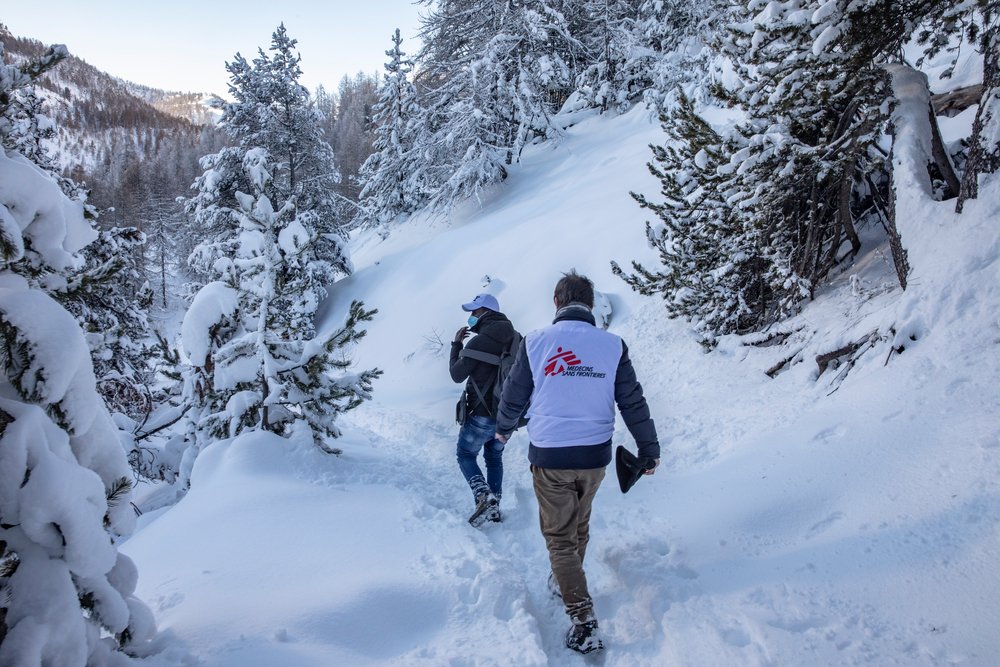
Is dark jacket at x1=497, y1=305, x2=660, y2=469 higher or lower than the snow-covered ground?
higher

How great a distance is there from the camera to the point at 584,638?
2.92 m

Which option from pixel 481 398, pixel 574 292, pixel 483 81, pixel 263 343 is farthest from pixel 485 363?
pixel 483 81

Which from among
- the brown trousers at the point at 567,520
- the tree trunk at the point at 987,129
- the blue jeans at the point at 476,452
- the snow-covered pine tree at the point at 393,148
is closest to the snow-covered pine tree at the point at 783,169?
the tree trunk at the point at 987,129

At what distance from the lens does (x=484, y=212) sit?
18078mm

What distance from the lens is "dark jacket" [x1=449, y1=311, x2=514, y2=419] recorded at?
184 inches

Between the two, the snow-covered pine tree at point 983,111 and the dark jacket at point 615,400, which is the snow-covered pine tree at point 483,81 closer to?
the snow-covered pine tree at point 983,111

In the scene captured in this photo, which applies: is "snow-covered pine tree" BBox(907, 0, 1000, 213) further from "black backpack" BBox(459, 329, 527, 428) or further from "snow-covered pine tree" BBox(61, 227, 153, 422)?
"snow-covered pine tree" BBox(61, 227, 153, 422)

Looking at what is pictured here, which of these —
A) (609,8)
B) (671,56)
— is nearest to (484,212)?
(671,56)

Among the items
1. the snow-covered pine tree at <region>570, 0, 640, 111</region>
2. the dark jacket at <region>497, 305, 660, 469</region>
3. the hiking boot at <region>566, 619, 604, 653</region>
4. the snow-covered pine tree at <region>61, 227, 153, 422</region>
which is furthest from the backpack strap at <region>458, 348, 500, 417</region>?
the snow-covered pine tree at <region>570, 0, 640, 111</region>

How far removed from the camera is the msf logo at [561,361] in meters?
3.09

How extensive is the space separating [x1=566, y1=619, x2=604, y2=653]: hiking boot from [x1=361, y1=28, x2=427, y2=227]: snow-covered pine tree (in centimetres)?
2048

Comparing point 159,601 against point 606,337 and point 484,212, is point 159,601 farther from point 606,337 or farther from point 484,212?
point 484,212

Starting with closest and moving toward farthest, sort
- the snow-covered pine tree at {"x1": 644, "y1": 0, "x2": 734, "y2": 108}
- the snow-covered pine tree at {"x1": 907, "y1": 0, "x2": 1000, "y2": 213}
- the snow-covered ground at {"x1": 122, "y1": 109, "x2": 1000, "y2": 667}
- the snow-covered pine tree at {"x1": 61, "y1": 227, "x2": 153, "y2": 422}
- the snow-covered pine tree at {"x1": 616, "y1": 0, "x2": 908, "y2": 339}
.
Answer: the snow-covered pine tree at {"x1": 61, "y1": 227, "x2": 153, "y2": 422}
the snow-covered ground at {"x1": 122, "y1": 109, "x2": 1000, "y2": 667}
the snow-covered pine tree at {"x1": 907, "y1": 0, "x2": 1000, "y2": 213}
the snow-covered pine tree at {"x1": 616, "y1": 0, "x2": 908, "y2": 339}
the snow-covered pine tree at {"x1": 644, "y1": 0, "x2": 734, "y2": 108}

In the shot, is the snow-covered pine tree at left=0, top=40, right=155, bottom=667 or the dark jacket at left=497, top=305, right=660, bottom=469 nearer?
the snow-covered pine tree at left=0, top=40, right=155, bottom=667
